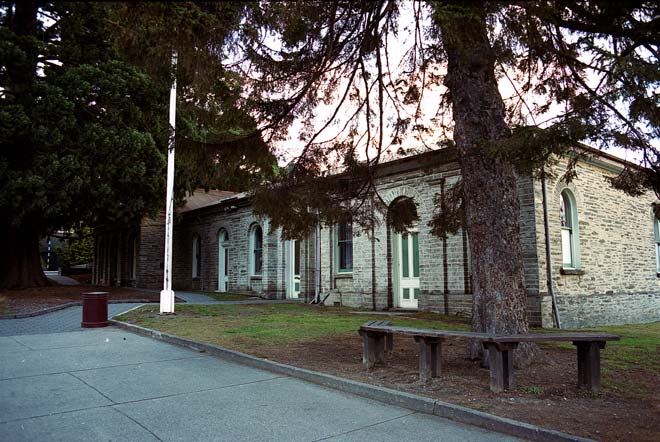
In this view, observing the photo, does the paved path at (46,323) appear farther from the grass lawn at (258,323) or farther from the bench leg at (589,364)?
the bench leg at (589,364)

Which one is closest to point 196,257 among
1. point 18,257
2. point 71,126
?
point 18,257

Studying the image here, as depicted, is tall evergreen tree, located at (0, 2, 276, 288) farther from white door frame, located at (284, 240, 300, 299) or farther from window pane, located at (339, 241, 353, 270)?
window pane, located at (339, 241, 353, 270)

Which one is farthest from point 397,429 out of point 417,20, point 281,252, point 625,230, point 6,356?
point 281,252

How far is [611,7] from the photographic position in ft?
14.6

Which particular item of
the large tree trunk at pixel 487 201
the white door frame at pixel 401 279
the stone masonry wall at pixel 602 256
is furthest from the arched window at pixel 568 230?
the large tree trunk at pixel 487 201

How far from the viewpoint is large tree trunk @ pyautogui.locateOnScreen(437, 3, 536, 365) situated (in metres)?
6.70

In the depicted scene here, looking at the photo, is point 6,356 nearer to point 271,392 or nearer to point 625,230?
point 271,392

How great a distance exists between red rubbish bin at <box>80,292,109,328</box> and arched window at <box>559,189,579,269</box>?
475 inches

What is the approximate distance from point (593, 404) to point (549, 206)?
9010 mm

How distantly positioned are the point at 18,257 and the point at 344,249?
1426 centimetres

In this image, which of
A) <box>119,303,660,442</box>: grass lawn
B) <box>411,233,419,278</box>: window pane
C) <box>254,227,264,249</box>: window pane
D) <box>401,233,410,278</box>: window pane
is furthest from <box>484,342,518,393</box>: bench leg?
<box>254,227,264,249</box>: window pane

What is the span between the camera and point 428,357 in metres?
6.21

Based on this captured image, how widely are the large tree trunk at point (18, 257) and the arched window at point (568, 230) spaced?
67.2ft

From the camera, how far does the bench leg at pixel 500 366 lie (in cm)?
555
